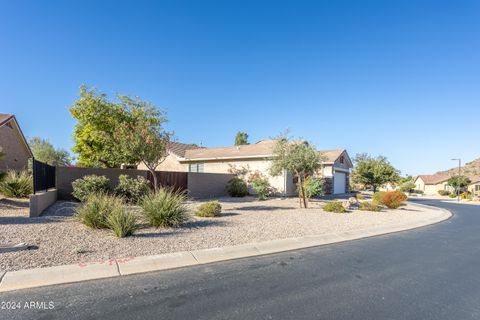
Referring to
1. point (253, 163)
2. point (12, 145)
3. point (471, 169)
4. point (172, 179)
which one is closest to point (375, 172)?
point (253, 163)

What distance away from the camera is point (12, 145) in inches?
838

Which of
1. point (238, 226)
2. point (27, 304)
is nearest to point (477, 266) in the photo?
point (238, 226)

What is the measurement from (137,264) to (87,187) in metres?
8.84

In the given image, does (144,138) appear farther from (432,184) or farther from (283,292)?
(432,184)

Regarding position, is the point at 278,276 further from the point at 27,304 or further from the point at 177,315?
the point at 27,304

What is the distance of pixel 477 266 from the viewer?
6.12 meters

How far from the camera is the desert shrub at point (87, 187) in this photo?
12.4 m

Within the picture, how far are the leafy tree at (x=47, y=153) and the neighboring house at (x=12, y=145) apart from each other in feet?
48.9

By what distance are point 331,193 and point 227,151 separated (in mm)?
12157

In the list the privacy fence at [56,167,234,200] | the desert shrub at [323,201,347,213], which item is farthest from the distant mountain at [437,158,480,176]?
the desert shrub at [323,201,347,213]

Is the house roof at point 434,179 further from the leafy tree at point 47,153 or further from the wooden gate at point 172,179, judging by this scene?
the leafy tree at point 47,153

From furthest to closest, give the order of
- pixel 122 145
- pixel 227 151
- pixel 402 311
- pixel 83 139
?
1. pixel 227 151
2. pixel 83 139
3. pixel 122 145
4. pixel 402 311

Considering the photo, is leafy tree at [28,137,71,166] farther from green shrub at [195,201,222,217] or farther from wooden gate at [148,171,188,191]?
green shrub at [195,201,222,217]

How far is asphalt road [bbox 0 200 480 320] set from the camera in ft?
12.1
